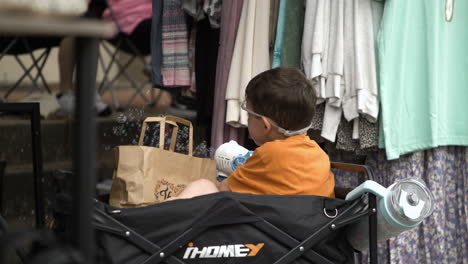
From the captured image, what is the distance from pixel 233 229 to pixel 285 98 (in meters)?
0.49

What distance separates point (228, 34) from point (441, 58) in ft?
2.90

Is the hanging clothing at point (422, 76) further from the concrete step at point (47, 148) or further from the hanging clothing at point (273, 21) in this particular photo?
the concrete step at point (47, 148)

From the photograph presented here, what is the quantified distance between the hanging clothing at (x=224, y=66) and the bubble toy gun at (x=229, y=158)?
499 mm

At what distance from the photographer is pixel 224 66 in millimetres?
2623

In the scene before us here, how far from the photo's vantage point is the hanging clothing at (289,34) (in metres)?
2.48

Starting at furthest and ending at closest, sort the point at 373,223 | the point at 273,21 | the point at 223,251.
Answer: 1. the point at 273,21
2. the point at 373,223
3. the point at 223,251

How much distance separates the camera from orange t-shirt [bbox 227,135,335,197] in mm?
1669

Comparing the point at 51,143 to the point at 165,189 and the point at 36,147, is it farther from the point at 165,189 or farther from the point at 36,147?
the point at 165,189

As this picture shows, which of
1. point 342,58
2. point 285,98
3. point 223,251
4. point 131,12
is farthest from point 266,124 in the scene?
point 131,12

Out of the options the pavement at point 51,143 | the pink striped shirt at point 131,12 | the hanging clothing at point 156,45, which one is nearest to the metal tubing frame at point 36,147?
the pavement at point 51,143

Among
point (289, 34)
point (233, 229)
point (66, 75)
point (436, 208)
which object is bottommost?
point (436, 208)

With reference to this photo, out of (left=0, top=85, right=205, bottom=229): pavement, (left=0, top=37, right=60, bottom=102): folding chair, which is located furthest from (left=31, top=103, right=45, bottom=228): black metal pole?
(left=0, top=37, right=60, bottom=102): folding chair

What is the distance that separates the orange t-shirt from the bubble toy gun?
298 mm

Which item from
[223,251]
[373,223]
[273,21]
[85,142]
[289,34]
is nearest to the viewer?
[85,142]
